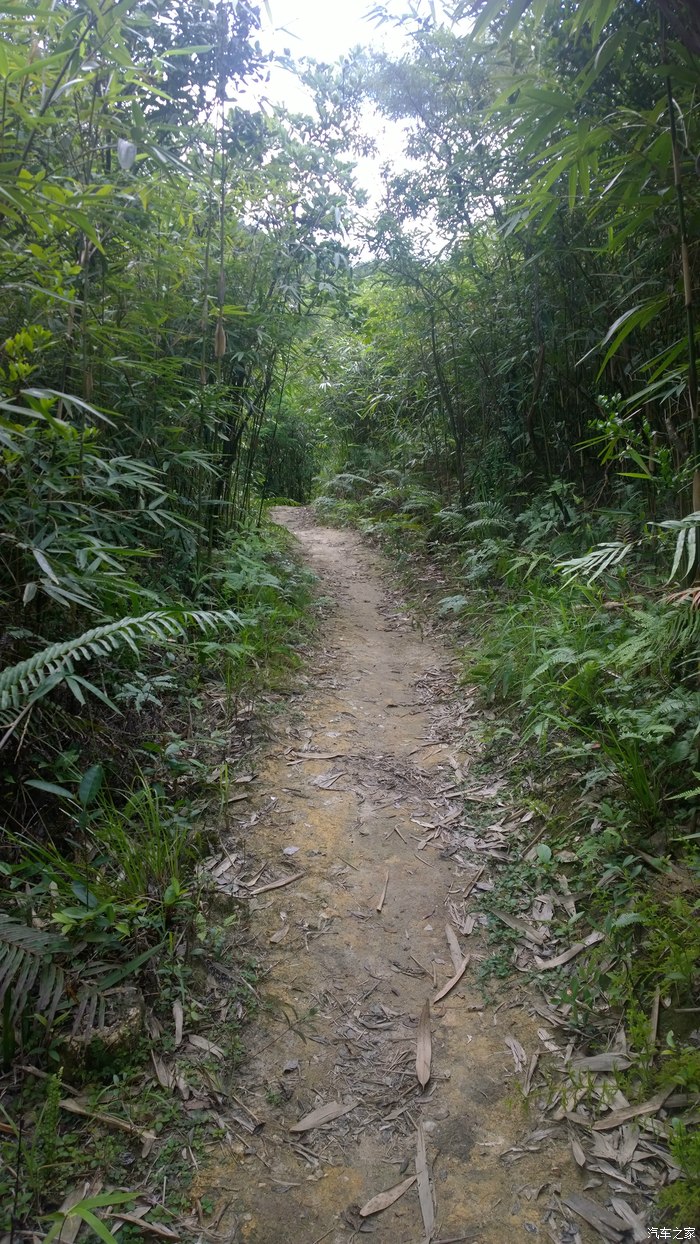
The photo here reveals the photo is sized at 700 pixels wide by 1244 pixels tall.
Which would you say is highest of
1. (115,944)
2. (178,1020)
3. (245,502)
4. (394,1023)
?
(245,502)

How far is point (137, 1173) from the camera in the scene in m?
1.38

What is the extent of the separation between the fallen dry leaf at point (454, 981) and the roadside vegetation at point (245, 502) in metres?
0.24

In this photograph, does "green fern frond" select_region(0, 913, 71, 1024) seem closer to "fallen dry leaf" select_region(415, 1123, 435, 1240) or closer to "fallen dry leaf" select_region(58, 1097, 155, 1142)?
"fallen dry leaf" select_region(58, 1097, 155, 1142)

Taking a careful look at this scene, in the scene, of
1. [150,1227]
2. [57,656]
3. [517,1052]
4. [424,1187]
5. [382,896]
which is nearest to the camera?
[150,1227]

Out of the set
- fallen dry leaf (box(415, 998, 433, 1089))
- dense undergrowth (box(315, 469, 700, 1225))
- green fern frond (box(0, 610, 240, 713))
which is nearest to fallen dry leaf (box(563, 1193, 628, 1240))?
dense undergrowth (box(315, 469, 700, 1225))

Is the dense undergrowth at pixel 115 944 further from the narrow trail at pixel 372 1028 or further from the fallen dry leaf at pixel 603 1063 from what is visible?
the fallen dry leaf at pixel 603 1063

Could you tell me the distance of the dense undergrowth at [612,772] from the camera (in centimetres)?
158

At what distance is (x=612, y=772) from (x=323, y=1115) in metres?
1.33

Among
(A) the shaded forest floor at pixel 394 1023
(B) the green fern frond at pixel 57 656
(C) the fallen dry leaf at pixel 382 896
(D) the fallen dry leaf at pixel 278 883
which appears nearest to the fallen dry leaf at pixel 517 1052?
(A) the shaded forest floor at pixel 394 1023

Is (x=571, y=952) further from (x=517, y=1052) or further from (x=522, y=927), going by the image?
(x=517, y=1052)

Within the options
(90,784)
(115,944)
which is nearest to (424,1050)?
(115,944)

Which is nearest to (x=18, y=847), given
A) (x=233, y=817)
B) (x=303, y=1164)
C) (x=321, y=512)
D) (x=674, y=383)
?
(x=233, y=817)

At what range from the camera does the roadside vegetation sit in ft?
5.31

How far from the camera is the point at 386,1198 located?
1.38m
